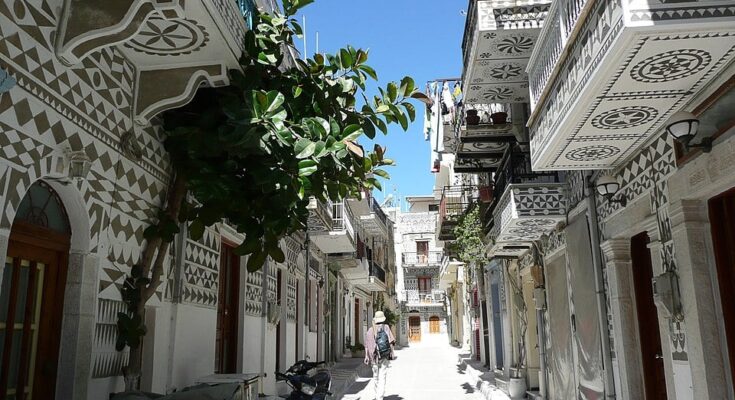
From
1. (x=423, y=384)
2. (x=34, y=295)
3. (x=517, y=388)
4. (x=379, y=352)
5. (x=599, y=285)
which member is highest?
(x=599, y=285)

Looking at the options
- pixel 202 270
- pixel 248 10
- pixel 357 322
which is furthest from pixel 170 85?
pixel 357 322

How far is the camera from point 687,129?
4.74m

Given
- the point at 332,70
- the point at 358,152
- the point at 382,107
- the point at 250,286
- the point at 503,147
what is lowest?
the point at 250,286

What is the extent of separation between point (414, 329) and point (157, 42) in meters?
45.1

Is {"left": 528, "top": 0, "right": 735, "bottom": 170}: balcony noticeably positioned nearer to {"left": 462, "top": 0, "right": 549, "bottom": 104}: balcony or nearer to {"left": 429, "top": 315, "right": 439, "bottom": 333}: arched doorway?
{"left": 462, "top": 0, "right": 549, "bottom": 104}: balcony

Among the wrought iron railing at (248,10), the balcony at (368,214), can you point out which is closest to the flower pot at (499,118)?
the wrought iron railing at (248,10)

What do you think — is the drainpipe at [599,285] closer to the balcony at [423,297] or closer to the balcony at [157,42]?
the balcony at [157,42]

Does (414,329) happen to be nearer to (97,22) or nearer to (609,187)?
(609,187)

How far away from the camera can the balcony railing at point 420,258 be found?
48344mm

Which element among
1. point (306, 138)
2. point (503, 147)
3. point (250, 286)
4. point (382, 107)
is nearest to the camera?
point (306, 138)

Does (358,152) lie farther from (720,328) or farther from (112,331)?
(720,328)

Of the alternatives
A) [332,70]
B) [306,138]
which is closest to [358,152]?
[306,138]

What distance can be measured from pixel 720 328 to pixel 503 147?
24.5 feet

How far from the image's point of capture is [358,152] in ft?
15.8
